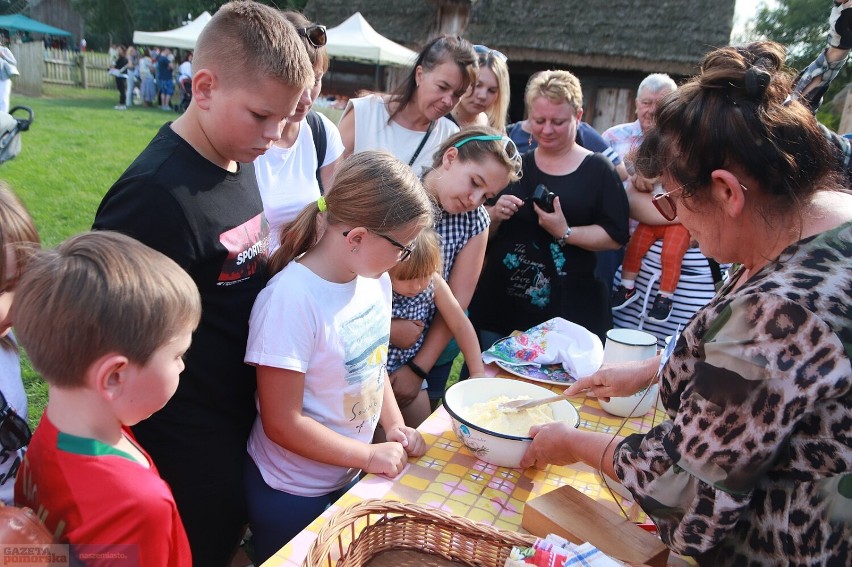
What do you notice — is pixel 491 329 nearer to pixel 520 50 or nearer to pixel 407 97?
pixel 407 97

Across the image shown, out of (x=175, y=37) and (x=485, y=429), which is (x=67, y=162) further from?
(x=485, y=429)

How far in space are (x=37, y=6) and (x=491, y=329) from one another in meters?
42.6

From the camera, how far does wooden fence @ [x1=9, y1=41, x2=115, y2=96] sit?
16844mm

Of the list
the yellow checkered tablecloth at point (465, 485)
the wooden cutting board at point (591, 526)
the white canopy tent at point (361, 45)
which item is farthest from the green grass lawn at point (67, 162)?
the wooden cutting board at point (591, 526)

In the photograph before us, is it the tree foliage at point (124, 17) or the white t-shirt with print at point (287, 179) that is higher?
the tree foliage at point (124, 17)

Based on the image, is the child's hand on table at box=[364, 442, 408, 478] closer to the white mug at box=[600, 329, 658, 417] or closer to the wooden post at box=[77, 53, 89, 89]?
the white mug at box=[600, 329, 658, 417]

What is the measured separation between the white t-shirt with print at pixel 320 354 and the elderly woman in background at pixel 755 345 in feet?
2.34

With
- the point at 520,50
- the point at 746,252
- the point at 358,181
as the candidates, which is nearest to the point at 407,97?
the point at 358,181

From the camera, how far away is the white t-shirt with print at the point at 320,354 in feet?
4.81

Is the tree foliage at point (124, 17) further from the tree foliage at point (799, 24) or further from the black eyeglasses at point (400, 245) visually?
the black eyeglasses at point (400, 245)

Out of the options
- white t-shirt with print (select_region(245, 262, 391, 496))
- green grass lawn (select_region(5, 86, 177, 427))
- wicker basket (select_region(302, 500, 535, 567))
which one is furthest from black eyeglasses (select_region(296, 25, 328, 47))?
green grass lawn (select_region(5, 86, 177, 427))

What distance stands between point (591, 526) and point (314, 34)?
5.73ft

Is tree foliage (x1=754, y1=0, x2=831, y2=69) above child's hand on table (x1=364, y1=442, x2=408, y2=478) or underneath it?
above

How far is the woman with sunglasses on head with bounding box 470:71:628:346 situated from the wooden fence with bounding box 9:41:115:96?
1899 centimetres
